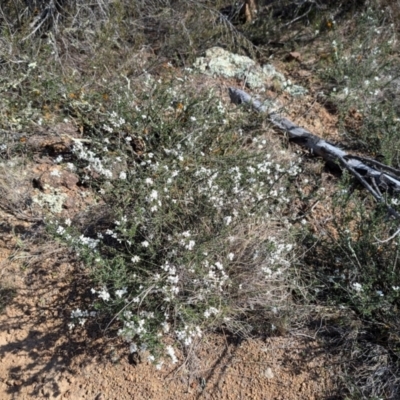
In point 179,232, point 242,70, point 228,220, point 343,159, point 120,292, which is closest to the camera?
point 120,292

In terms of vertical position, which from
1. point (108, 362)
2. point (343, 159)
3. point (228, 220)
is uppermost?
point (343, 159)

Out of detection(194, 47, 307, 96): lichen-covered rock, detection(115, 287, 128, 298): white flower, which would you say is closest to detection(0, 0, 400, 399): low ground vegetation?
detection(115, 287, 128, 298): white flower

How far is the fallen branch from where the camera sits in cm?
340

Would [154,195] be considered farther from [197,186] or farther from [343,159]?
[343,159]

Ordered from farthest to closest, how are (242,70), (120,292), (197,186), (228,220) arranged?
(242,70) < (197,186) < (228,220) < (120,292)

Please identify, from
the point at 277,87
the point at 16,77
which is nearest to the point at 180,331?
the point at 16,77

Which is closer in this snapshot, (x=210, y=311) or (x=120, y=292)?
(x=120, y=292)

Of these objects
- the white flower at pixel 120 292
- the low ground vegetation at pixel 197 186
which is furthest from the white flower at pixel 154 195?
the white flower at pixel 120 292

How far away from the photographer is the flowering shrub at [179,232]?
8.34 ft

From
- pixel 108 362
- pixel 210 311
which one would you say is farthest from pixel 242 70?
pixel 108 362

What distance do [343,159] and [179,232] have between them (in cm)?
176

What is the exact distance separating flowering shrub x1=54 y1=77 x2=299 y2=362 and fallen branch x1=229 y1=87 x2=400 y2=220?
0.52m

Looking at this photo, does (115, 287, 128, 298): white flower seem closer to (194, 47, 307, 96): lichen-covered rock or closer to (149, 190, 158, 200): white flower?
(149, 190, 158, 200): white flower

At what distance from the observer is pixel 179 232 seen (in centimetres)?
285
